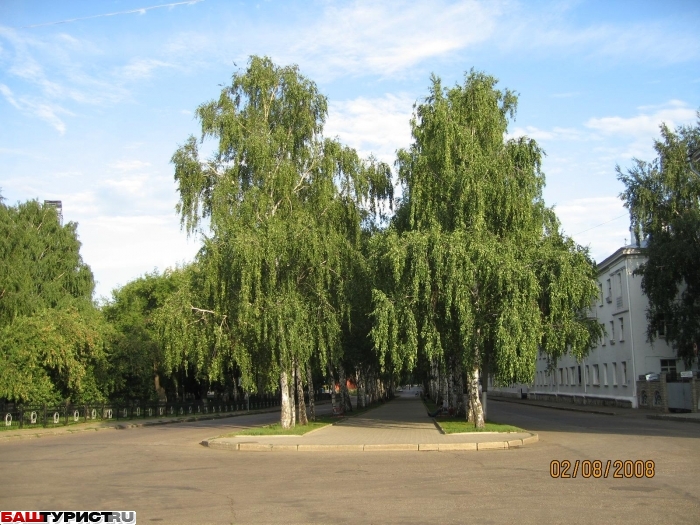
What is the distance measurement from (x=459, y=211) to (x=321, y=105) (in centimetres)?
846

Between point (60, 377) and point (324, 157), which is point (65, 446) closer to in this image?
point (324, 157)

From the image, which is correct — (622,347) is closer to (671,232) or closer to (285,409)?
(671,232)

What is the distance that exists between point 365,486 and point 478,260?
12108 millimetres

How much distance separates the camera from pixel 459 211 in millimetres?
25312

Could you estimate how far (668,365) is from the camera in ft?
158

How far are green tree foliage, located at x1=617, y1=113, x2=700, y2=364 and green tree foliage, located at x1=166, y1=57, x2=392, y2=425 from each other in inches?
788

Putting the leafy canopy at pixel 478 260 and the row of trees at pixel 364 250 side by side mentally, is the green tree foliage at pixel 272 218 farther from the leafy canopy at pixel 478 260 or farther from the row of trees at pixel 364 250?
the leafy canopy at pixel 478 260

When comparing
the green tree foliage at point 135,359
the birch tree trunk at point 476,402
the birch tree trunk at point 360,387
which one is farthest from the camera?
the birch tree trunk at point 360,387

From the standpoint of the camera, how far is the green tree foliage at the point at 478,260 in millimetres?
23141

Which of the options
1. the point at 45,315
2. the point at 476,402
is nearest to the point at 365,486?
the point at 476,402

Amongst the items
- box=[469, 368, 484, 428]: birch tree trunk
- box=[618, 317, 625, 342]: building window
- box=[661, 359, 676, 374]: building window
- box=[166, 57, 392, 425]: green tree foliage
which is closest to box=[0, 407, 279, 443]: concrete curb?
box=[166, 57, 392, 425]: green tree foliage

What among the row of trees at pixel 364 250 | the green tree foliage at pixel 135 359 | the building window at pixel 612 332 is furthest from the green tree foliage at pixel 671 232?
the green tree foliage at pixel 135 359

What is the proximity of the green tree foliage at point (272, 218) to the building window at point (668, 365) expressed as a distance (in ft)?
91.5

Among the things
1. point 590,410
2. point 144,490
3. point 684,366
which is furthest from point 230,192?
point 684,366
